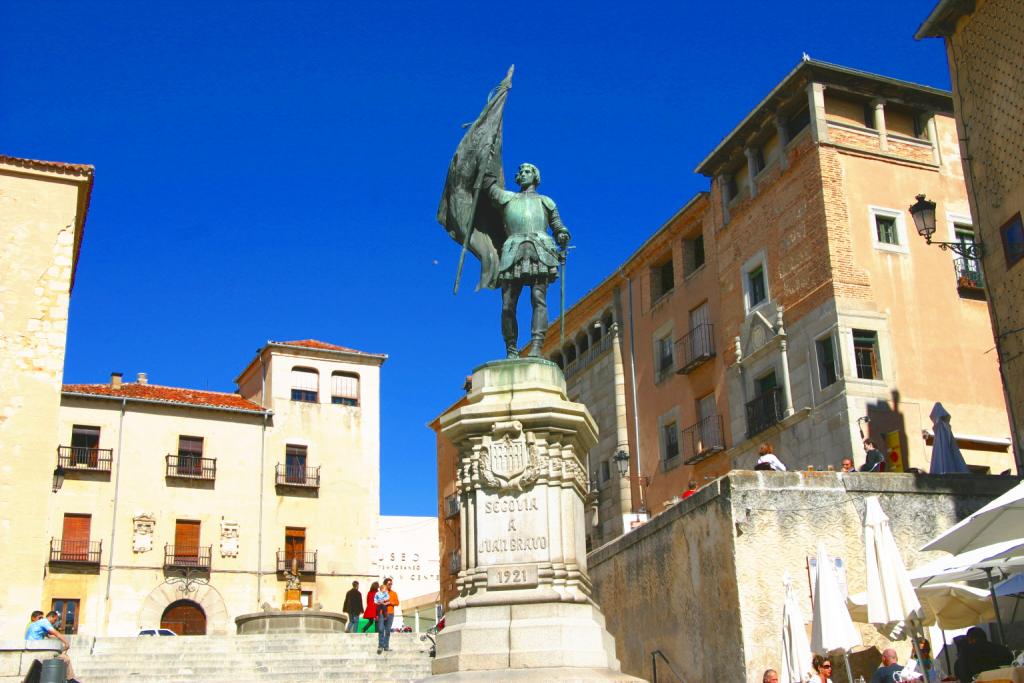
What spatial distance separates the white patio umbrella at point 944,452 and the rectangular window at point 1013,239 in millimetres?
2941

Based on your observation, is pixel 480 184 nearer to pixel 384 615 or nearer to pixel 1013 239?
pixel 384 615

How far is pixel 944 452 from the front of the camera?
19172 mm

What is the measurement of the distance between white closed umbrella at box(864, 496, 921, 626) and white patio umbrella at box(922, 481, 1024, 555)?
0.53 m

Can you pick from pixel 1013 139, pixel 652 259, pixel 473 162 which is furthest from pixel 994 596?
pixel 652 259

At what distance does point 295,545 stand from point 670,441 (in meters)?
16.9

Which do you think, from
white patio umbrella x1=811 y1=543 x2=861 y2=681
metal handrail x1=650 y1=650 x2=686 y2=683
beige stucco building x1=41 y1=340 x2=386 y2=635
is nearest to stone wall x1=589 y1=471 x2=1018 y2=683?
metal handrail x1=650 y1=650 x2=686 y2=683

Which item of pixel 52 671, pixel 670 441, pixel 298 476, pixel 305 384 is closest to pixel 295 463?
pixel 298 476

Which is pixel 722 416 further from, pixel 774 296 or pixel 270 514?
pixel 270 514

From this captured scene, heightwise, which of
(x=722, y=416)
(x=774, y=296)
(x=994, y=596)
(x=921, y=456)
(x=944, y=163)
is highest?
(x=944, y=163)

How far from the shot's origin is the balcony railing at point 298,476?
44781mm

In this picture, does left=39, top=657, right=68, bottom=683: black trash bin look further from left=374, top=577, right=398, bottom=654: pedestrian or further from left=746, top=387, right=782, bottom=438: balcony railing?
left=746, top=387, right=782, bottom=438: balcony railing

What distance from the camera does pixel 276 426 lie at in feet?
151

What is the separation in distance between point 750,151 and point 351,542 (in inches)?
912

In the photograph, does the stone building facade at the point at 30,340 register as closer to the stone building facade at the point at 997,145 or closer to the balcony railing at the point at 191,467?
the balcony railing at the point at 191,467
